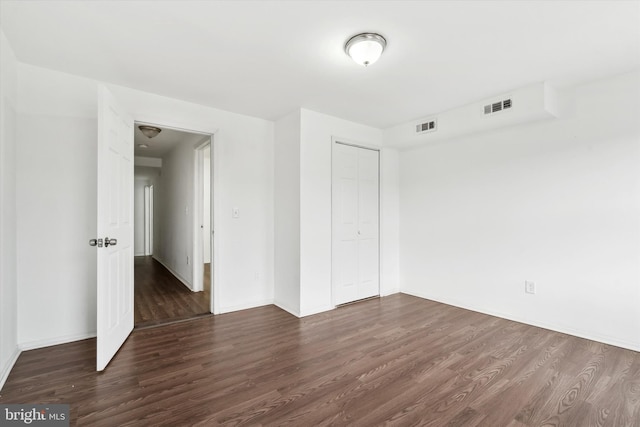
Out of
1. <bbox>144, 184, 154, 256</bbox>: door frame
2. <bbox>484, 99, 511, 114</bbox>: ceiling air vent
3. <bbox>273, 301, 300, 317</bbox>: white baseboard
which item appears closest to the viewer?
<bbox>484, 99, 511, 114</bbox>: ceiling air vent

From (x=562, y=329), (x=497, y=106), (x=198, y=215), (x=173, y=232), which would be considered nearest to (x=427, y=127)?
(x=497, y=106)

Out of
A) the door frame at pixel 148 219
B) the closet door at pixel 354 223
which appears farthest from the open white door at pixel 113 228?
the door frame at pixel 148 219

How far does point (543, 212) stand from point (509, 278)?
796 mm

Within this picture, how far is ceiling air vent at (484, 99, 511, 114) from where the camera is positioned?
299 cm

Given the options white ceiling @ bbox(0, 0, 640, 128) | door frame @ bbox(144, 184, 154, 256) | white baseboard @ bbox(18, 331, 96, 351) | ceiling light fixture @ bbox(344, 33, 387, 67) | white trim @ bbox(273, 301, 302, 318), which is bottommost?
white trim @ bbox(273, 301, 302, 318)

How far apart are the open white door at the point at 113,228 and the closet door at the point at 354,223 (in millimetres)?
2164

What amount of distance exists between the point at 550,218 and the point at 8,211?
185 inches

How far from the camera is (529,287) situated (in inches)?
124

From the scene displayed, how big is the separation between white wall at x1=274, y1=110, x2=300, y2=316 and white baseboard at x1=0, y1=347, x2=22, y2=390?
2332 millimetres

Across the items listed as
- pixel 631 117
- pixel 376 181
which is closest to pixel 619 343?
pixel 631 117

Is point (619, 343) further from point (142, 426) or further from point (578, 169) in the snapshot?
point (142, 426)

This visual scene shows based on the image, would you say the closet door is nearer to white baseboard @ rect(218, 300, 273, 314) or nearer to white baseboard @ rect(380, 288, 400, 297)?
white baseboard @ rect(380, 288, 400, 297)

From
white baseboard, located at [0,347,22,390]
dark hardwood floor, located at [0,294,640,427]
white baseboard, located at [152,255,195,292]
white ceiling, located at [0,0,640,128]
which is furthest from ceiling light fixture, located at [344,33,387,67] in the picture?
white baseboard, located at [152,255,195,292]

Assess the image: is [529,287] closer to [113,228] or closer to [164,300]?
[113,228]
